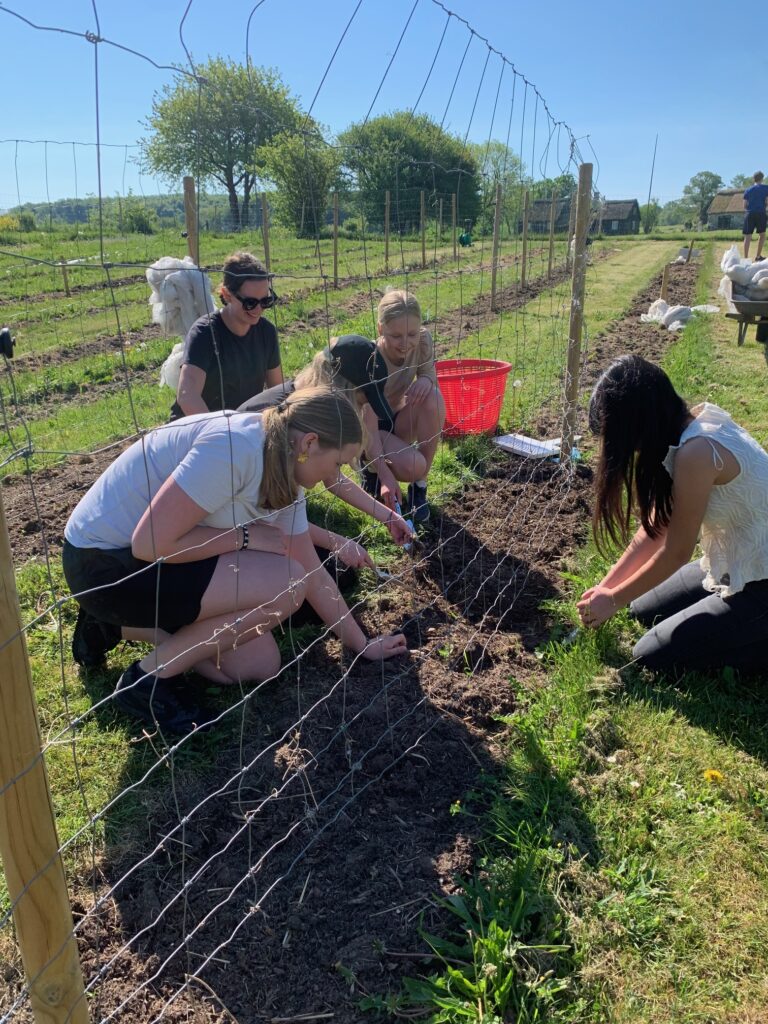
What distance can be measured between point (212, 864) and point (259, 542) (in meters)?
1.00

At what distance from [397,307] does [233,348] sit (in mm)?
827

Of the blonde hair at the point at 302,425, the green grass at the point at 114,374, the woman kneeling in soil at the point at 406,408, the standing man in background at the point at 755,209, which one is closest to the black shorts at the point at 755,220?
the standing man in background at the point at 755,209

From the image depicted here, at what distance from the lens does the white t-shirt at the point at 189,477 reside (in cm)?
213

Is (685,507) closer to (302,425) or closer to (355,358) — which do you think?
(302,425)

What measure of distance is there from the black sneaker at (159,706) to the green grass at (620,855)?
3.16 feet

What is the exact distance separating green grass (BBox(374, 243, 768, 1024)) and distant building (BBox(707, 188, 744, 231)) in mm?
59679

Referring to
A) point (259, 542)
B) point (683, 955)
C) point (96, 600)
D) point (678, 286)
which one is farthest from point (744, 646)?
point (678, 286)

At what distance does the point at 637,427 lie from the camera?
2.39m

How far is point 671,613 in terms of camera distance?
301 centimetres

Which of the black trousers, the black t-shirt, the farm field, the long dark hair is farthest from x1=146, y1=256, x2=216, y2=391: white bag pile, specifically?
the black trousers

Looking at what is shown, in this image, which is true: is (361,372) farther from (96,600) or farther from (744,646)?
(744,646)

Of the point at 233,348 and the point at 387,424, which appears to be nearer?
the point at 233,348

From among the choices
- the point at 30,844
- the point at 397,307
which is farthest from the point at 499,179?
the point at 30,844

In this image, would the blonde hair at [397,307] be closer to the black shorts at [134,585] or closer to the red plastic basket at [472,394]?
the red plastic basket at [472,394]
